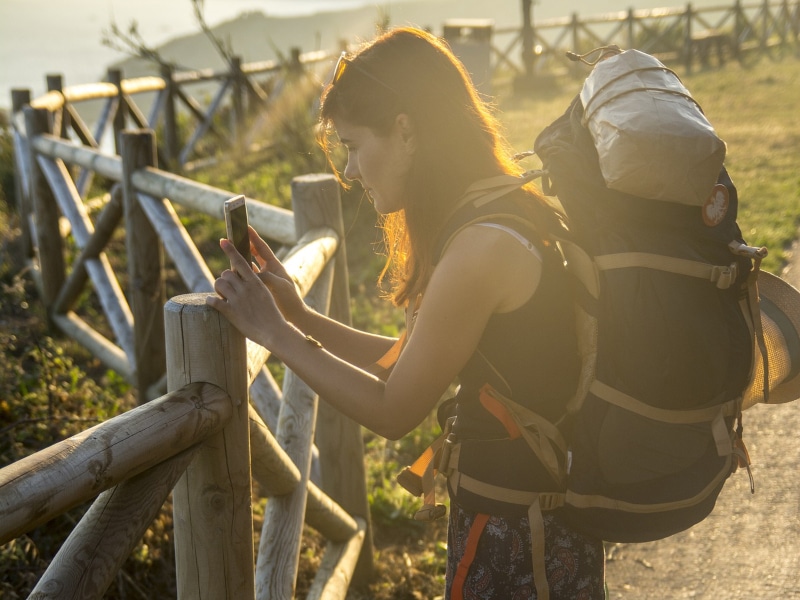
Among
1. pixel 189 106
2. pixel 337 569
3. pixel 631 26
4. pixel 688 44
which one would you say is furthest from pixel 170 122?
pixel 631 26

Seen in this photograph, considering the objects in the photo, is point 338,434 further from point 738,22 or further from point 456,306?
point 738,22

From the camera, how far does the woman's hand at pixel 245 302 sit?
185 cm

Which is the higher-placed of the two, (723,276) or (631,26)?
(723,276)

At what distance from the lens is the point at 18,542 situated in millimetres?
3555

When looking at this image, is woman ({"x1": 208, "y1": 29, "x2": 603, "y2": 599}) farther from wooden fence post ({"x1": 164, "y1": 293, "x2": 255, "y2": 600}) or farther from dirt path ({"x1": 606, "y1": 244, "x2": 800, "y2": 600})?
dirt path ({"x1": 606, "y1": 244, "x2": 800, "y2": 600})

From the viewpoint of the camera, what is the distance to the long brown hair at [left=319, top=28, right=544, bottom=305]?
1.93 metres

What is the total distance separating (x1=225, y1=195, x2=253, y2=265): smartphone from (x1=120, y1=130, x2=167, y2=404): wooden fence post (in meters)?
3.14

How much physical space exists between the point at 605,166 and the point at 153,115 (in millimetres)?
10149

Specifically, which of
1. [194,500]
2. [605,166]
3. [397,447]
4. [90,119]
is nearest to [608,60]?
[605,166]

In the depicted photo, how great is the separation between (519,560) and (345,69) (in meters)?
1.14

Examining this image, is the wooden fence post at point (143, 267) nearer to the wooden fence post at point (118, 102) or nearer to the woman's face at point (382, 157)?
the woman's face at point (382, 157)

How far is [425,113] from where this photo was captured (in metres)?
1.94

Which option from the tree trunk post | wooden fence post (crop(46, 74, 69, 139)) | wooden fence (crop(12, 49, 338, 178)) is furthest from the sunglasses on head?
the tree trunk post

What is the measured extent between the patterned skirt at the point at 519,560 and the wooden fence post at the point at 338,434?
1482 millimetres
